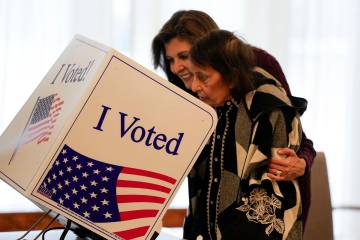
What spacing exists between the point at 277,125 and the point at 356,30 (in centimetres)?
206

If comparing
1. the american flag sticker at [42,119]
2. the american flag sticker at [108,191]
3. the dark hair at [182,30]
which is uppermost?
the dark hair at [182,30]

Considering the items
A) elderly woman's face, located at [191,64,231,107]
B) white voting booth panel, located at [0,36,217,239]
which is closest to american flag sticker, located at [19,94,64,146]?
white voting booth panel, located at [0,36,217,239]

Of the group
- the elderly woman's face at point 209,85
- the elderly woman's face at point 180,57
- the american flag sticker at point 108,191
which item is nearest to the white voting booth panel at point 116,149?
the american flag sticker at point 108,191

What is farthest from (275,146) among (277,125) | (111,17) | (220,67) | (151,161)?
(111,17)

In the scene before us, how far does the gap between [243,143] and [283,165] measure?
4.5 inches

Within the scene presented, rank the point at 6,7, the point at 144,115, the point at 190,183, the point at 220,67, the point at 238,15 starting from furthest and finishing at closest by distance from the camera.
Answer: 1. the point at 238,15
2. the point at 6,7
3. the point at 190,183
4. the point at 220,67
5. the point at 144,115

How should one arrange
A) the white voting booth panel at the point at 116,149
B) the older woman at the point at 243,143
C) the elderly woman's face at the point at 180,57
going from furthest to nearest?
the elderly woman's face at the point at 180,57, the older woman at the point at 243,143, the white voting booth panel at the point at 116,149

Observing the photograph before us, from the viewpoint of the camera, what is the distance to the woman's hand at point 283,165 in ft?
5.00

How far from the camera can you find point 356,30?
3.45m

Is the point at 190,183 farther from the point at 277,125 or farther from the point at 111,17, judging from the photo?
the point at 111,17

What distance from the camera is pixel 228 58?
1.54 m

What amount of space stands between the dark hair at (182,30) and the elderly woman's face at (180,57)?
0.01 m

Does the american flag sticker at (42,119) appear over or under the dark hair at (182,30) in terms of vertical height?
under

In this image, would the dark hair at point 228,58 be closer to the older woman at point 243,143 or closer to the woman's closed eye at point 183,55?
the older woman at point 243,143
